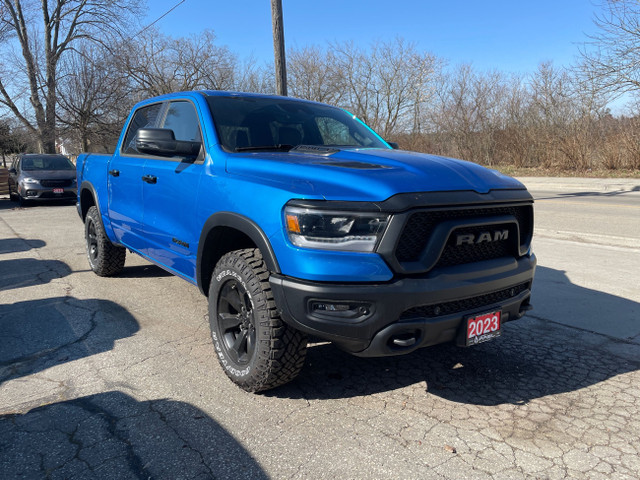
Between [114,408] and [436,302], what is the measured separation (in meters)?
1.95

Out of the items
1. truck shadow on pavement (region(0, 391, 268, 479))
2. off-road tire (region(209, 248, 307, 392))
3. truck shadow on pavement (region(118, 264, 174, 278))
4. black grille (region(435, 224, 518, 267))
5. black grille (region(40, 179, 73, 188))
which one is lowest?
truck shadow on pavement (region(118, 264, 174, 278))

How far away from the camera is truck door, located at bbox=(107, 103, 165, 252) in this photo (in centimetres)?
440

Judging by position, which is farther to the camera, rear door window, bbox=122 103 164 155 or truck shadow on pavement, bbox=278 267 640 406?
rear door window, bbox=122 103 164 155

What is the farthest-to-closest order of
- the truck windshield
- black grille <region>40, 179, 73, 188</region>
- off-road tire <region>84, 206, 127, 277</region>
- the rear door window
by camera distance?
black grille <region>40, 179, 73, 188</region> → off-road tire <region>84, 206, 127, 277</region> → the rear door window → the truck windshield

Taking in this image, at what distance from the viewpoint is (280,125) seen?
394cm

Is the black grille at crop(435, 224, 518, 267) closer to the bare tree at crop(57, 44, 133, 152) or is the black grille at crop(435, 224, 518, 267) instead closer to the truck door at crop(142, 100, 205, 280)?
the truck door at crop(142, 100, 205, 280)

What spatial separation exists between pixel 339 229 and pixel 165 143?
5.48 feet

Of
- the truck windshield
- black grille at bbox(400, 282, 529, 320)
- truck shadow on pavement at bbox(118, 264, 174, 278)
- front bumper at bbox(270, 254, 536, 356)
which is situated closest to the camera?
front bumper at bbox(270, 254, 536, 356)

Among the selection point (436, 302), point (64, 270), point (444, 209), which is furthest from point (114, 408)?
point (64, 270)

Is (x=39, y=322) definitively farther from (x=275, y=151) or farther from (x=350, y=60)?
(x=350, y=60)

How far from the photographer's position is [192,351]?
3678 mm

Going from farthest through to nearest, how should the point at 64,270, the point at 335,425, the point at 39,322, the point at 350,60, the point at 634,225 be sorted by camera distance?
the point at 350,60 → the point at 634,225 → the point at 64,270 → the point at 39,322 → the point at 335,425

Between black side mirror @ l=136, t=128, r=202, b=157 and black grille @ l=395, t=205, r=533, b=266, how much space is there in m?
1.78

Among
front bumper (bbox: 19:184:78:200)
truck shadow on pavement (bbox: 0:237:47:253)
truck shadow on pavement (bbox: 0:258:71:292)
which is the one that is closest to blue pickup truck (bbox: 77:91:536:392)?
truck shadow on pavement (bbox: 0:258:71:292)
